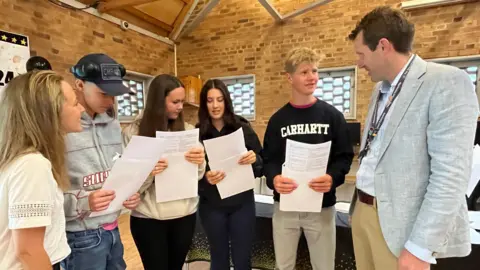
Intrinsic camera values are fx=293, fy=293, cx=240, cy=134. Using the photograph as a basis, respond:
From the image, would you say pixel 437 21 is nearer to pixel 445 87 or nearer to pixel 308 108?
pixel 308 108

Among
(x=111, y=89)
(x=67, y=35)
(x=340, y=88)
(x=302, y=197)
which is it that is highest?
(x=67, y=35)

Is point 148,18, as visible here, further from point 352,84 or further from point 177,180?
point 177,180

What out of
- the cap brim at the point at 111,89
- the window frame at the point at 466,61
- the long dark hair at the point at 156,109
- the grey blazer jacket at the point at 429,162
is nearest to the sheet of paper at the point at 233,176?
the long dark hair at the point at 156,109

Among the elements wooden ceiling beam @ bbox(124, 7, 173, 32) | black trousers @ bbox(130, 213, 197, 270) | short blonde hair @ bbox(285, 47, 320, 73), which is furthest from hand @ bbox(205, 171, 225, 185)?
wooden ceiling beam @ bbox(124, 7, 173, 32)

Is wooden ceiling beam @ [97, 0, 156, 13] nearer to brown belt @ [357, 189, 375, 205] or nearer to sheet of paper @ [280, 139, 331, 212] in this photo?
sheet of paper @ [280, 139, 331, 212]

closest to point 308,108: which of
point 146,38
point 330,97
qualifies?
point 330,97

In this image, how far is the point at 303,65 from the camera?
164 centimetres

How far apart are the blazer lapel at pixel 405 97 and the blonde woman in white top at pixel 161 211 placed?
0.92 metres

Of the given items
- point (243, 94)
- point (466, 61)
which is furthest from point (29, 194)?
point (466, 61)

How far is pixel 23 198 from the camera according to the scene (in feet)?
2.65

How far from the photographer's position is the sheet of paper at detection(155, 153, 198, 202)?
1.50m

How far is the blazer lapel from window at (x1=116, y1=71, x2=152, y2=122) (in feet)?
15.8

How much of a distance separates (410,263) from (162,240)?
115 centimetres

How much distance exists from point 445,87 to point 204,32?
554cm
